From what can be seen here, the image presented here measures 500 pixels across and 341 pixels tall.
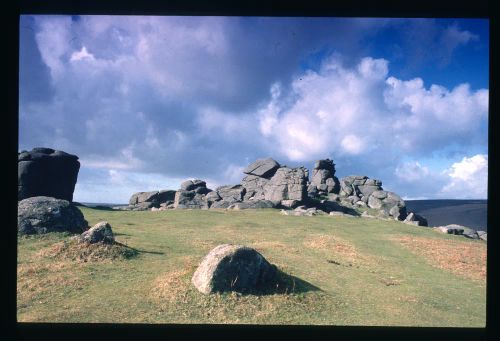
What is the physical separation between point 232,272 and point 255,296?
1.47 meters

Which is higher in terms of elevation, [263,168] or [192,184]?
[263,168]

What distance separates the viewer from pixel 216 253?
16.2m

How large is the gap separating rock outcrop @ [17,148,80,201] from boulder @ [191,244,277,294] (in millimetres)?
59965

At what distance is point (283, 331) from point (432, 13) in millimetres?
7850

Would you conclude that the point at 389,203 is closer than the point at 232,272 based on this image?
No

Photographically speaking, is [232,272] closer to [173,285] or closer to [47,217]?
[173,285]

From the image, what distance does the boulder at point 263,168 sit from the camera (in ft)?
325

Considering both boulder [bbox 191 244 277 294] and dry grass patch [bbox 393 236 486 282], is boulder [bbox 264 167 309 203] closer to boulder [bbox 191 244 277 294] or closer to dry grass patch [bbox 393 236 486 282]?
dry grass patch [bbox 393 236 486 282]

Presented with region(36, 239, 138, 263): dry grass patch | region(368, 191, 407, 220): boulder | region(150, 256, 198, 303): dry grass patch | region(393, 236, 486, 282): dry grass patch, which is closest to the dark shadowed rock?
region(368, 191, 407, 220): boulder

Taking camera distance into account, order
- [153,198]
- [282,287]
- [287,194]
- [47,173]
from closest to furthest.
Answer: [282,287] < [47,173] < [287,194] < [153,198]

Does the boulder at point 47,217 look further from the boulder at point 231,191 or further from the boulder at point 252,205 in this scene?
the boulder at point 231,191

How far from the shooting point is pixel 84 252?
21078 millimetres

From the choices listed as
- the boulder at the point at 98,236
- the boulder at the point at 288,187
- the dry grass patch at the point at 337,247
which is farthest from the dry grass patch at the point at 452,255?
the boulder at the point at 288,187

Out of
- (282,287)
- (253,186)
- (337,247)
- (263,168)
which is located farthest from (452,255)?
(263,168)
